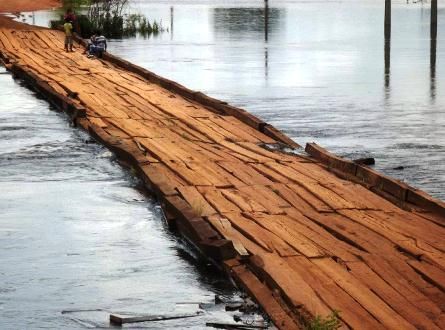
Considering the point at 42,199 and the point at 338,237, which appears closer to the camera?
the point at 338,237

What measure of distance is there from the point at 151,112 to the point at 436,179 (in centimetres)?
544

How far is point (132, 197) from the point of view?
39.9 ft

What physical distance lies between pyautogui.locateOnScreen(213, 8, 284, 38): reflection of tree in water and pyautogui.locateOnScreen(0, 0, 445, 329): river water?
1024 centimetres

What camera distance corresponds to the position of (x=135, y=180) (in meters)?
13.1

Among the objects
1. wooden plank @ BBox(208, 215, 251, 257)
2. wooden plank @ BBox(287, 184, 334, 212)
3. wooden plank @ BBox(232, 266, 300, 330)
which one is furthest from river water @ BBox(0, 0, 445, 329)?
wooden plank @ BBox(287, 184, 334, 212)

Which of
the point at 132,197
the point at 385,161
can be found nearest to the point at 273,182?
the point at 132,197

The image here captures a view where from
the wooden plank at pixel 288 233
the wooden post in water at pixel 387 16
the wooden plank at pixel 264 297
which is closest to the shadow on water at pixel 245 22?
the wooden post in water at pixel 387 16

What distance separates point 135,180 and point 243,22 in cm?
4855

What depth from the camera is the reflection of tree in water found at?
52844mm

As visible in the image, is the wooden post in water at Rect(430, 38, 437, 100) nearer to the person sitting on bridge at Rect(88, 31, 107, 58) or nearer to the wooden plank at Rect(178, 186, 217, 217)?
the person sitting on bridge at Rect(88, 31, 107, 58)

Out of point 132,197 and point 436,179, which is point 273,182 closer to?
point 132,197

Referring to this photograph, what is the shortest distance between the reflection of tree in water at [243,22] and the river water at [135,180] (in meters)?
10.2

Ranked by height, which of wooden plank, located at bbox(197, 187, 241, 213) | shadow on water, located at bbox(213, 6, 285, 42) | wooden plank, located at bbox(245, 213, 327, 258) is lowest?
wooden plank, located at bbox(245, 213, 327, 258)

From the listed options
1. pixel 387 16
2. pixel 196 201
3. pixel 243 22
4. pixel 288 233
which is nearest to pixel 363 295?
pixel 288 233
